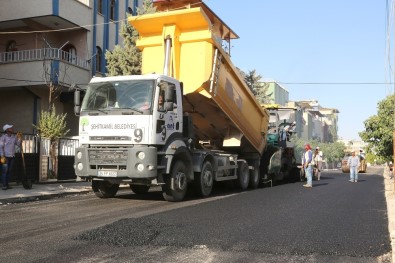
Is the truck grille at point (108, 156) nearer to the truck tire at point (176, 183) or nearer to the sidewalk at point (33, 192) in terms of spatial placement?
the truck tire at point (176, 183)

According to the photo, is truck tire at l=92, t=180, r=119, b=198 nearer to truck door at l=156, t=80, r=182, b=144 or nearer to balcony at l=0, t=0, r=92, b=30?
truck door at l=156, t=80, r=182, b=144

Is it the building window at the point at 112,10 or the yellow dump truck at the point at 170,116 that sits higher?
the building window at the point at 112,10

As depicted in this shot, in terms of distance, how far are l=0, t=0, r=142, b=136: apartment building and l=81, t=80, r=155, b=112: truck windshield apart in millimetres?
8757

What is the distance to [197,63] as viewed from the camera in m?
10.7

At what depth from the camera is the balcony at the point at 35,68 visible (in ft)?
59.8

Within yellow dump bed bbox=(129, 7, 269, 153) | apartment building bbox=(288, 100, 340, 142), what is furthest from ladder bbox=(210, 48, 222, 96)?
apartment building bbox=(288, 100, 340, 142)

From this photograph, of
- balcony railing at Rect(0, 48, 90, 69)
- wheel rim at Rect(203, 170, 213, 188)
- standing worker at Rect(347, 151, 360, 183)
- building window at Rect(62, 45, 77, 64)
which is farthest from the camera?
building window at Rect(62, 45, 77, 64)

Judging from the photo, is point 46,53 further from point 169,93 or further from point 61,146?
point 169,93

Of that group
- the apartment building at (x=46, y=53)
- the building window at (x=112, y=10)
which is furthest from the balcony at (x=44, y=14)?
the building window at (x=112, y=10)

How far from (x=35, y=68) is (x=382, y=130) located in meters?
23.7

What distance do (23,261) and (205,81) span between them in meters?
6.73

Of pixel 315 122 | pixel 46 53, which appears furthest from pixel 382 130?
pixel 315 122

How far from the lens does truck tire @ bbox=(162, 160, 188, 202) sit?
32.5 feet

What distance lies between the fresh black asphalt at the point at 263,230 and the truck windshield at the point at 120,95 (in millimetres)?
2529
